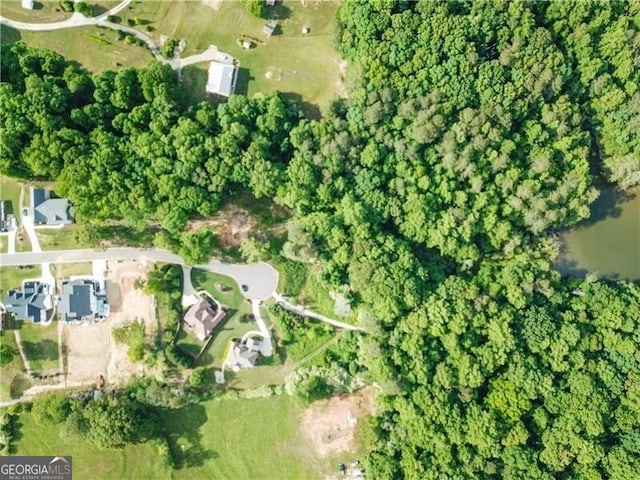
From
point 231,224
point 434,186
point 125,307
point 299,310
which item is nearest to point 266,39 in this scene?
point 231,224

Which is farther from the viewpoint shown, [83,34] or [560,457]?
[83,34]

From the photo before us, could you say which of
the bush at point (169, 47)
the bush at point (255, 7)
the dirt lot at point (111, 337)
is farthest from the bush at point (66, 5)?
the dirt lot at point (111, 337)

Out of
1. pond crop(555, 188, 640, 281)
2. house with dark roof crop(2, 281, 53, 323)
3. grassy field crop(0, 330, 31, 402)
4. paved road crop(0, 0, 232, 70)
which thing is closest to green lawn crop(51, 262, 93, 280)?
house with dark roof crop(2, 281, 53, 323)

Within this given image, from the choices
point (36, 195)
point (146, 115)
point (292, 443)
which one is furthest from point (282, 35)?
point (292, 443)

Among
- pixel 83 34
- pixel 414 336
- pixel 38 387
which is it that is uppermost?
pixel 83 34

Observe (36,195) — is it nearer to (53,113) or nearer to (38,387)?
(53,113)

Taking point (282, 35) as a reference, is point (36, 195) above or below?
below

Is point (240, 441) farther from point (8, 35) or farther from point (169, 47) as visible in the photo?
point (8, 35)
